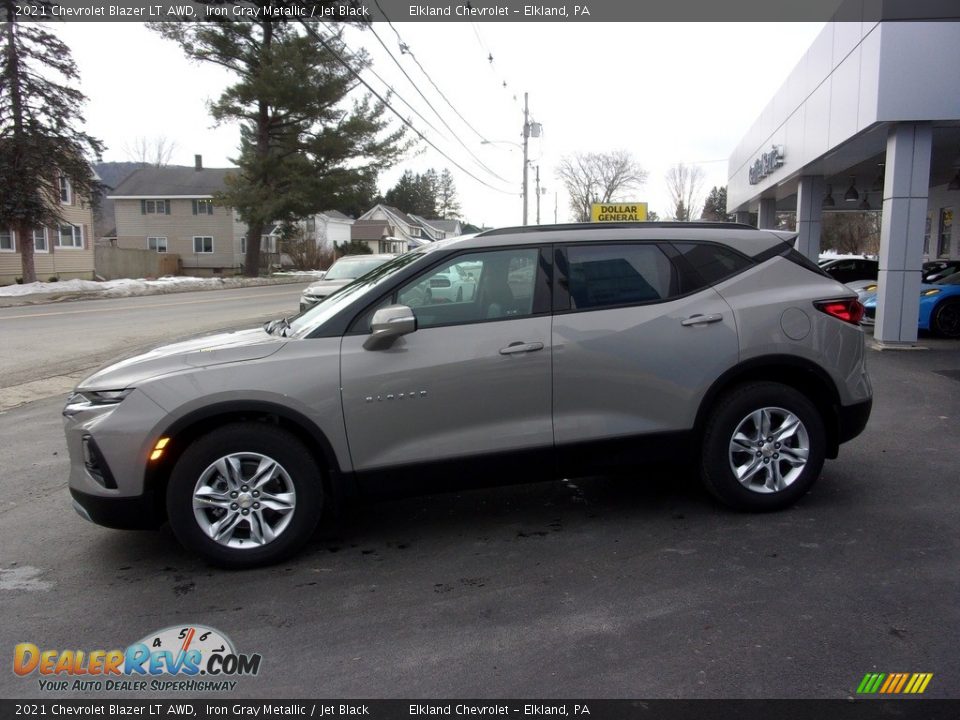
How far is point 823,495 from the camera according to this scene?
5.23 metres

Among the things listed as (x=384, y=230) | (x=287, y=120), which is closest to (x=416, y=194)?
(x=384, y=230)

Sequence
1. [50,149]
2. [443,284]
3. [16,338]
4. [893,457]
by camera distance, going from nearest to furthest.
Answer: [443,284] < [893,457] < [16,338] < [50,149]

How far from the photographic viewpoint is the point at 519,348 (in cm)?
442

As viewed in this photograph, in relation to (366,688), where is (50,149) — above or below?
above

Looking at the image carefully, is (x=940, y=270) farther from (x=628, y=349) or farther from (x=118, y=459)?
(x=118, y=459)

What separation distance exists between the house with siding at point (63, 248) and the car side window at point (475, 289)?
3763 cm

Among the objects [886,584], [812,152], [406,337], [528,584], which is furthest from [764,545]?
[812,152]

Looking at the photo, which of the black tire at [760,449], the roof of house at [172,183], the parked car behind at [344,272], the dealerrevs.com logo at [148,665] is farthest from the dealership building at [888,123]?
the roof of house at [172,183]

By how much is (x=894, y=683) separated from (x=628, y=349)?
2187 millimetres

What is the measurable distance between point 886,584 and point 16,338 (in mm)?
16057

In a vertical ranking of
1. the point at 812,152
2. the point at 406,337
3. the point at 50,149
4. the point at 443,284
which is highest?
the point at 50,149

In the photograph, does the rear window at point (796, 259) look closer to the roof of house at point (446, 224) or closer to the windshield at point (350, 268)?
the windshield at point (350, 268)

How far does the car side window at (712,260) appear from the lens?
16.0 ft

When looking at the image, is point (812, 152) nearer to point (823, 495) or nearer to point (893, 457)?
point (893, 457)
